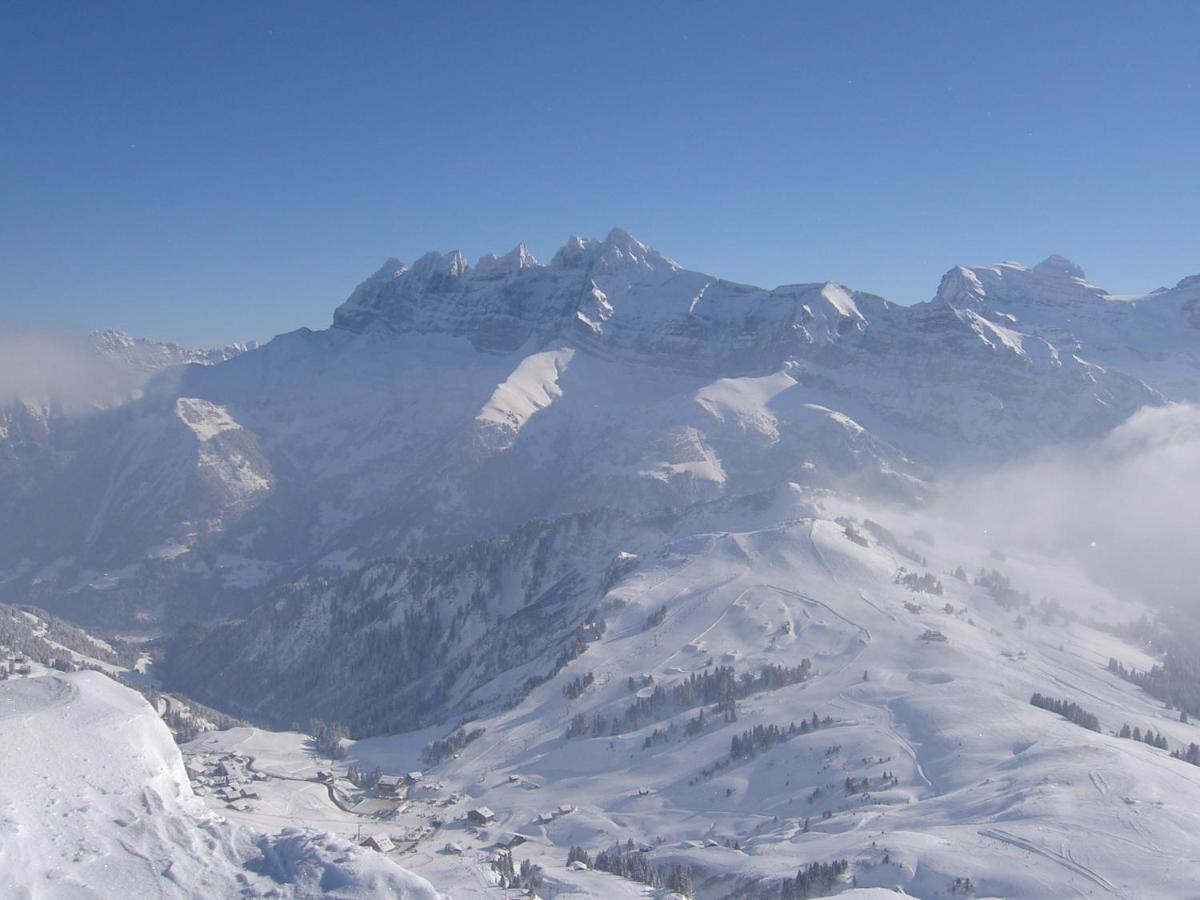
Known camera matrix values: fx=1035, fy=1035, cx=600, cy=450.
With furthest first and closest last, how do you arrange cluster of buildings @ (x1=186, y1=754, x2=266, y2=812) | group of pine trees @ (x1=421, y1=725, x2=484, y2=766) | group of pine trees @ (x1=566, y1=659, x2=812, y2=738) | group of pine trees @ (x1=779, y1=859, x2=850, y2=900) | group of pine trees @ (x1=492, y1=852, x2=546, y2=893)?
1. group of pine trees @ (x1=421, y1=725, x2=484, y2=766)
2. group of pine trees @ (x1=566, y1=659, x2=812, y2=738)
3. cluster of buildings @ (x1=186, y1=754, x2=266, y2=812)
4. group of pine trees @ (x1=492, y1=852, x2=546, y2=893)
5. group of pine trees @ (x1=779, y1=859, x2=850, y2=900)

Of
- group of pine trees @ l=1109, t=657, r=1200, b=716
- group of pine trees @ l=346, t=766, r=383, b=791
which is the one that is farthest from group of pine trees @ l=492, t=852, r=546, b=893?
group of pine trees @ l=1109, t=657, r=1200, b=716

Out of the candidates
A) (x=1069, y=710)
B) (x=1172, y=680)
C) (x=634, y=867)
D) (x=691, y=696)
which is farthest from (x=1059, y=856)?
(x=1172, y=680)

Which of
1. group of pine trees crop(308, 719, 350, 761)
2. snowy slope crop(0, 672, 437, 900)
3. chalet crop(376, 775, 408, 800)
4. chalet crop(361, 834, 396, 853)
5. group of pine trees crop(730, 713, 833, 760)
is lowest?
group of pine trees crop(308, 719, 350, 761)

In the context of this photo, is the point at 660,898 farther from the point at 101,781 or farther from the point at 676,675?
the point at 676,675

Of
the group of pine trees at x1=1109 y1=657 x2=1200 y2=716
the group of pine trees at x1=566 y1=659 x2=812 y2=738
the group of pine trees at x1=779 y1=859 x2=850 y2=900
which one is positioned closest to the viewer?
the group of pine trees at x1=779 y1=859 x2=850 y2=900

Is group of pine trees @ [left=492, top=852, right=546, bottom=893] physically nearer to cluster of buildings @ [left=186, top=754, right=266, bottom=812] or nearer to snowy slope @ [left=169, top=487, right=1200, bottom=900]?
snowy slope @ [left=169, top=487, right=1200, bottom=900]

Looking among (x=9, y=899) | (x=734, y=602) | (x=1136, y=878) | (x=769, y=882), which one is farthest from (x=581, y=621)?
Result: (x=9, y=899)

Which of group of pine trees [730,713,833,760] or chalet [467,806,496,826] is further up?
group of pine trees [730,713,833,760]
